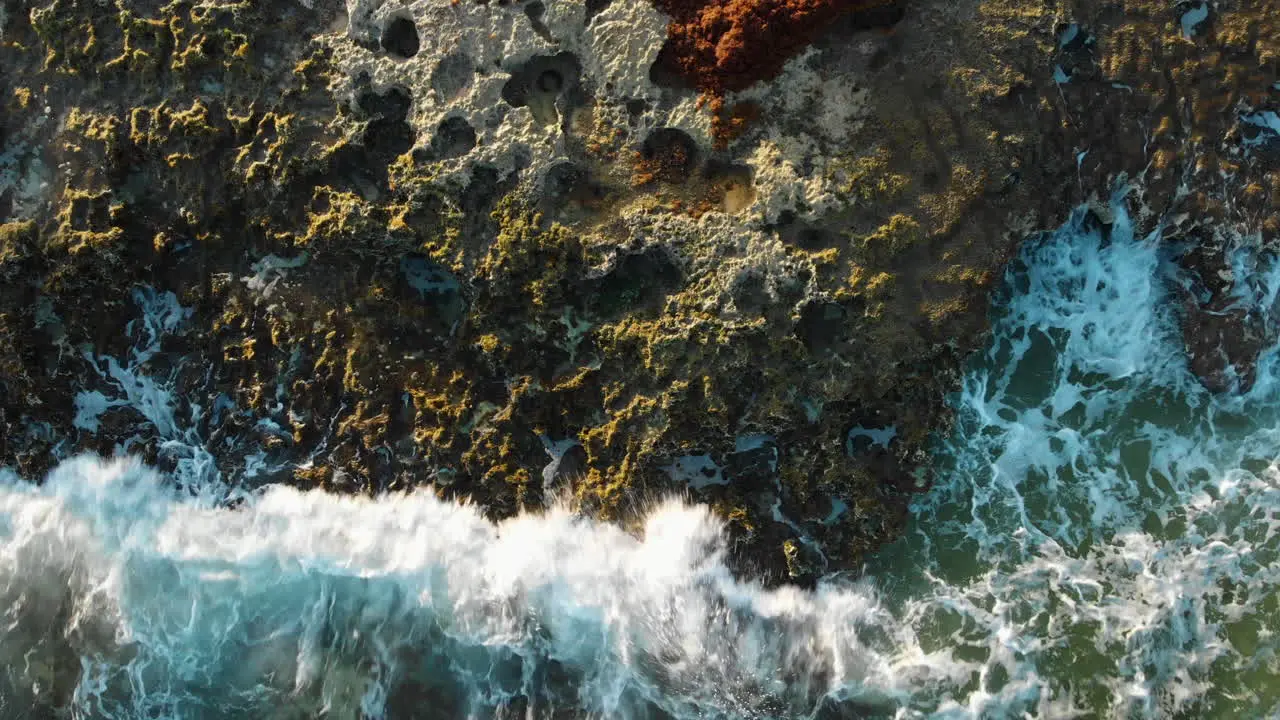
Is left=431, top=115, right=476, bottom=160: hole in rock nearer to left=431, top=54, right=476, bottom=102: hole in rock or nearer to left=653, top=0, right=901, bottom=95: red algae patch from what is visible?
left=431, top=54, right=476, bottom=102: hole in rock

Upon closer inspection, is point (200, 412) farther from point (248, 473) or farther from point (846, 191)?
point (846, 191)

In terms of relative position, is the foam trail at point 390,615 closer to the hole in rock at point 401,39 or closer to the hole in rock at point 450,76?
→ the hole in rock at point 450,76

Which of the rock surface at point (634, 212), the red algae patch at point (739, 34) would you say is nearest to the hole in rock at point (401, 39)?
the rock surface at point (634, 212)

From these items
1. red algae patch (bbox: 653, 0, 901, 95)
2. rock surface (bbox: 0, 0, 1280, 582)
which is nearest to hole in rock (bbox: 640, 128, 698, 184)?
rock surface (bbox: 0, 0, 1280, 582)

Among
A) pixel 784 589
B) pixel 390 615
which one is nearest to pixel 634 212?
pixel 784 589

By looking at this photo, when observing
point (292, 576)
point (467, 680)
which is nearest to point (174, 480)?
point (292, 576)

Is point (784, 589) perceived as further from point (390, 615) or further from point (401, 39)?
point (401, 39)
